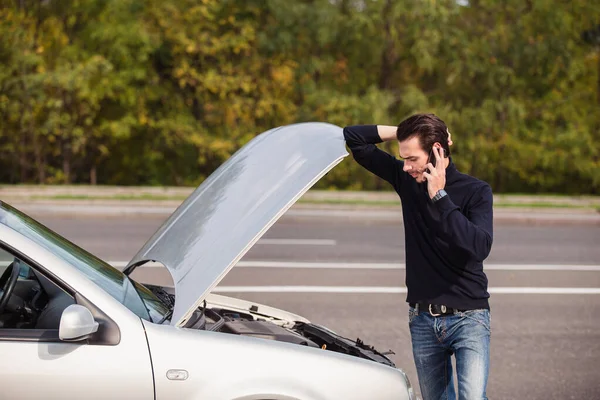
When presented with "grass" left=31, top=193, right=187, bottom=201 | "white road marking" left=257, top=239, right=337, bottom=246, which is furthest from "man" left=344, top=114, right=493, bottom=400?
"grass" left=31, top=193, right=187, bottom=201

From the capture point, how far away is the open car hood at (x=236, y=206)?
3230mm

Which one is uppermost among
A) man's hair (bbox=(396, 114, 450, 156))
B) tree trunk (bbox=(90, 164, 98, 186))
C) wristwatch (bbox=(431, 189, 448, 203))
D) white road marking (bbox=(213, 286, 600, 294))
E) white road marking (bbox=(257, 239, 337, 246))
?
man's hair (bbox=(396, 114, 450, 156))

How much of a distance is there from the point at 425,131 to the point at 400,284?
6656mm

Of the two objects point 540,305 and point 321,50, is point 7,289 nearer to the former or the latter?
point 540,305

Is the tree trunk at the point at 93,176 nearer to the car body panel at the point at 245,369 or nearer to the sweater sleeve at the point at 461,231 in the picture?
the car body panel at the point at 245,369

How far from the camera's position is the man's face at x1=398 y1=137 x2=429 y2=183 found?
337cm

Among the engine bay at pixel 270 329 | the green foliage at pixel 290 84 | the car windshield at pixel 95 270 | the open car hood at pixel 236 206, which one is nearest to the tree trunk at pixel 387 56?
the green foliage at pixel 290 84

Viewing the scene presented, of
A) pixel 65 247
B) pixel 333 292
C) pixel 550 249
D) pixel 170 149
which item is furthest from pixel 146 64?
pixel 65 247

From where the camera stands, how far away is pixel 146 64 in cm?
2419

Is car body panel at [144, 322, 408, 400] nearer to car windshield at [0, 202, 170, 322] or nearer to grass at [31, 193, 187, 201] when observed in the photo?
car windshield at [0, 202, 170, 322]

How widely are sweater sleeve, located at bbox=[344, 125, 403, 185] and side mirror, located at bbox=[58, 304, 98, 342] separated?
Result: 136 cm

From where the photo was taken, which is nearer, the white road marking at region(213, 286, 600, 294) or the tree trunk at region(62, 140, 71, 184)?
the white road marking at region(213, 286, 600, 294)

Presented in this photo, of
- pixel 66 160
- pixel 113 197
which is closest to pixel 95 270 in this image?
pixel 113 197

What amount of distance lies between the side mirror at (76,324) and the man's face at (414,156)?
53.1 inches
